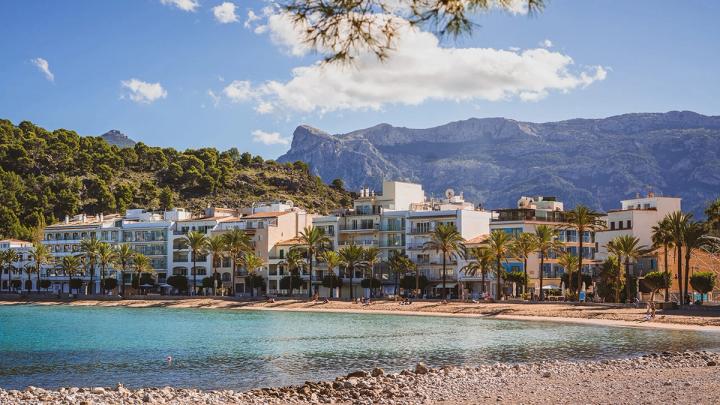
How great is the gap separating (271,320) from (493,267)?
90.9 ft

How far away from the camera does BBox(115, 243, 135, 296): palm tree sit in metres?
117

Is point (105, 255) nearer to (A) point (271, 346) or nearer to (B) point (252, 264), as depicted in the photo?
(B) point (252, 264)

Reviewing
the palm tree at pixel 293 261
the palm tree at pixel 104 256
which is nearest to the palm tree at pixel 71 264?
the palm tree at pixel 104 256

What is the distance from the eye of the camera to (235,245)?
106 m

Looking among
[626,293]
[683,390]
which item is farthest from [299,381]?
[626,293]

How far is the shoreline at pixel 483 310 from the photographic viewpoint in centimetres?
6131

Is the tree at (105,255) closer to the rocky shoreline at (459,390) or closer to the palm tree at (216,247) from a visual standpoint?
the palm tree at (216,247)

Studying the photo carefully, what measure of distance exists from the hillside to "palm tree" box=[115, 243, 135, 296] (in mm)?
29867

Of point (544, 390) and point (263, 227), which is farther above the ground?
point (263, 227)

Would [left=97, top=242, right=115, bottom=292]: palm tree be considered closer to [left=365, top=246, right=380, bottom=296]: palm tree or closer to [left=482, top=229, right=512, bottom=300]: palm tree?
[left=365, top=246, right=380, bottom=296]: palm tree

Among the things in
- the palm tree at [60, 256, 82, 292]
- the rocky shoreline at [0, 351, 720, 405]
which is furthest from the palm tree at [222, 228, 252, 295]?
the rocky shoreline at [0, 351, 720, 405]

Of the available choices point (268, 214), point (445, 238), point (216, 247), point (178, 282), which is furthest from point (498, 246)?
point (178, 282)

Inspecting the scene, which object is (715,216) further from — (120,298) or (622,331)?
(120,298)

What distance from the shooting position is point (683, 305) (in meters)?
68.8
